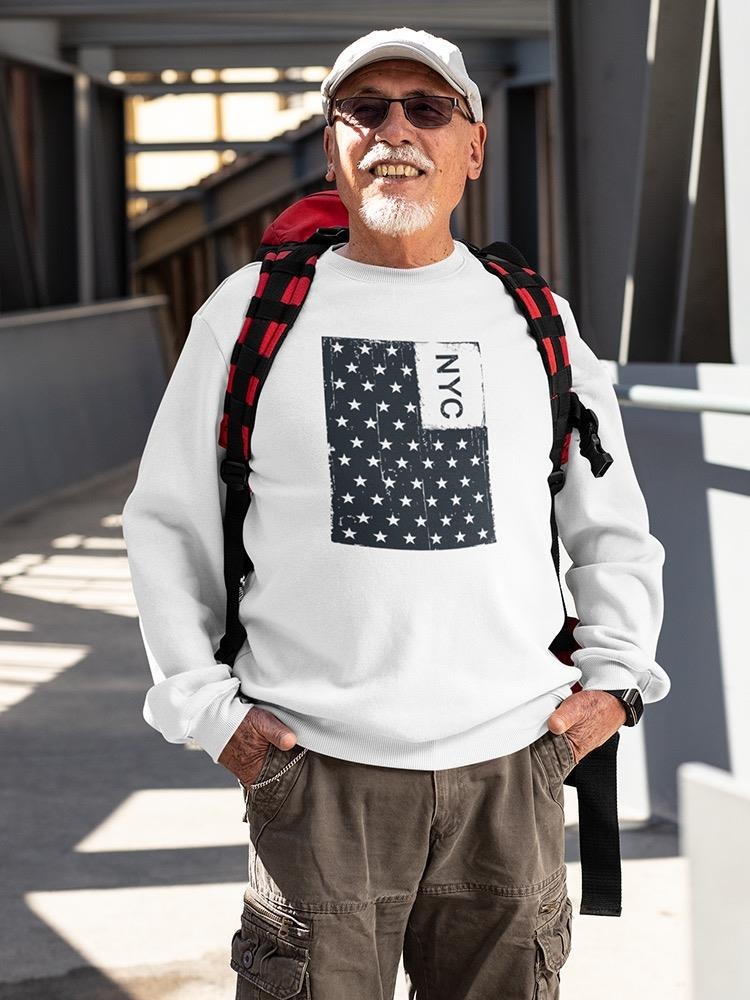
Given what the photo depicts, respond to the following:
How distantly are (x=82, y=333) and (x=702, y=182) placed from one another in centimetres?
1021

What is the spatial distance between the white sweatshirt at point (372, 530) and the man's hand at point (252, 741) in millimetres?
16

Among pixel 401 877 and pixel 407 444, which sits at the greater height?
pixel 407 444

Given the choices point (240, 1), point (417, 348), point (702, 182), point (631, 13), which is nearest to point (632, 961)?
point (417, 348)

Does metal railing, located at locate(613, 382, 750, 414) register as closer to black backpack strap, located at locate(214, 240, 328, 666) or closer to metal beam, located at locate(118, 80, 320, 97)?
black backpack strap, located at locate(214, 240, 328, 666)

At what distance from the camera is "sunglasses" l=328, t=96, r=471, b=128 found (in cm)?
208

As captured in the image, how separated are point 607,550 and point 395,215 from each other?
24.8 inches

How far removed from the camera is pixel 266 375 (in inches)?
79.0

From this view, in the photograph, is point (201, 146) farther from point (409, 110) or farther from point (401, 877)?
point (401, 877)

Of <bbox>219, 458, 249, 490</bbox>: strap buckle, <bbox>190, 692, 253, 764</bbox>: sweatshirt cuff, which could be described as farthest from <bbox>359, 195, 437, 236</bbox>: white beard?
<bbox>190, 692, 253, 764</bbox>: sweatshirt cuff

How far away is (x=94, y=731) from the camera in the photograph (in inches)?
226

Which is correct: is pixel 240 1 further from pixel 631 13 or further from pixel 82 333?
pixel 631 13

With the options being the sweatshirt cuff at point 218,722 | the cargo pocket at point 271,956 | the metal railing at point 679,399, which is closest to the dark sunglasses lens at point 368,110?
the sweatshirt cuff at point 218,722

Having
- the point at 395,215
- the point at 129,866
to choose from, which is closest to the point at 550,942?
the point at 395,215

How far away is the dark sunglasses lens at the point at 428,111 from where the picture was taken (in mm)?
2084
